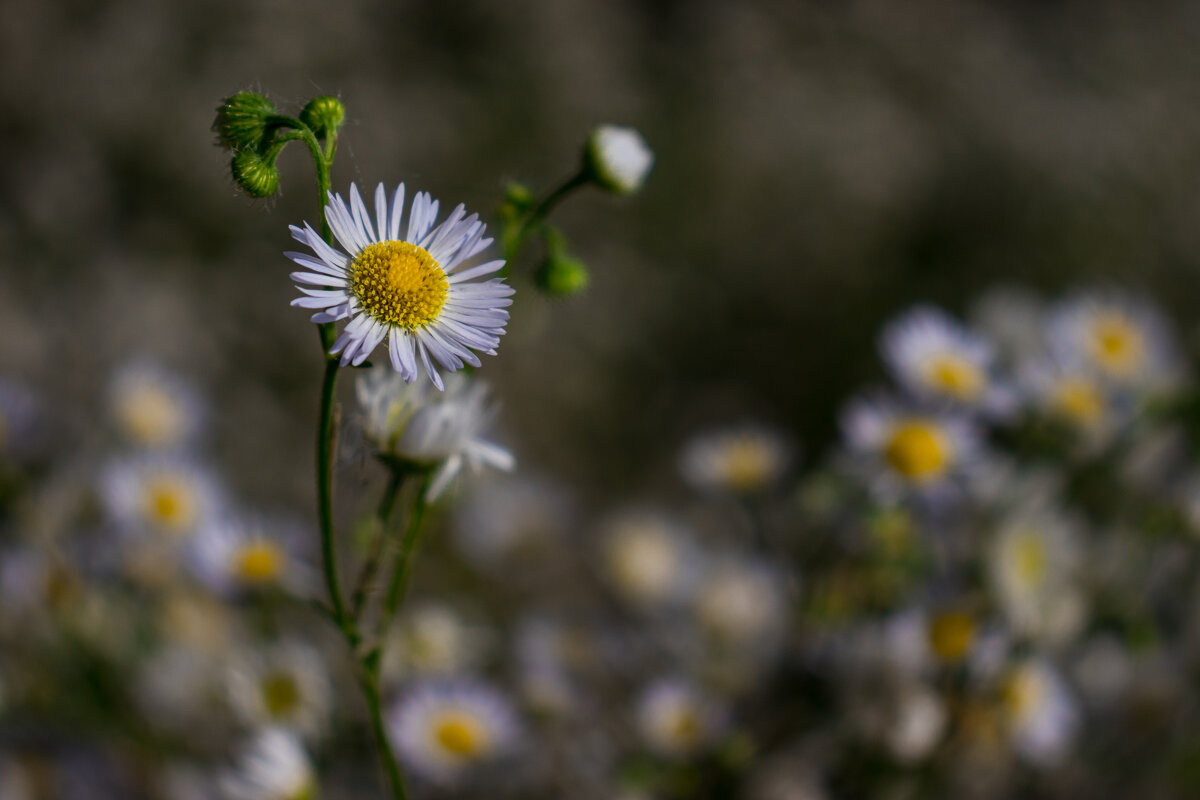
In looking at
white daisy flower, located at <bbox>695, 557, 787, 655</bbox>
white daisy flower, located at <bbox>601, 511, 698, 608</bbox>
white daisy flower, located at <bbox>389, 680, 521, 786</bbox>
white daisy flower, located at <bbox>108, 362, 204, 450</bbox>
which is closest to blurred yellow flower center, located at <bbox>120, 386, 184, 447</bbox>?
white daisy flower, located at <bbox>108, 362, 204, 450</bbox>

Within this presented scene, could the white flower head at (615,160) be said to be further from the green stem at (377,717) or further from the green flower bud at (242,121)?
the green stem at (377,717)

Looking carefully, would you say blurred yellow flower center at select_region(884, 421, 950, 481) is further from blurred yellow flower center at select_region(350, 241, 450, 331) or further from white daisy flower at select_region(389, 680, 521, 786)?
blurred yellow flower center at select_region(350, 241, 450, 331)

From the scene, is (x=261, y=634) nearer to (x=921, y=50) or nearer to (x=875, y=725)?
(x=875, y=725)

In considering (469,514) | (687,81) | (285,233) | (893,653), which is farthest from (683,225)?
(893,653)

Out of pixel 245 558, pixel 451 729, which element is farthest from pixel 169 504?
pixel 451 729

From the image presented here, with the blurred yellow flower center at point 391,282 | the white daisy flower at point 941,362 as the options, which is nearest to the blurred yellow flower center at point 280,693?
the blurred yellow flower center at point 391,282

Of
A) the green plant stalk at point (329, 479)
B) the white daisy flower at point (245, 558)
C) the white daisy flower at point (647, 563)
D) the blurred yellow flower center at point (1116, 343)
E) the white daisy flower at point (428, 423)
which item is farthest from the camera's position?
the white daisy flower at point (647, 563)
